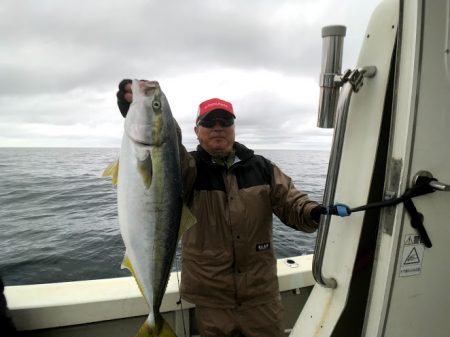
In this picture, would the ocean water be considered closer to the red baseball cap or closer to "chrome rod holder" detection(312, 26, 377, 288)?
the red baseball cap

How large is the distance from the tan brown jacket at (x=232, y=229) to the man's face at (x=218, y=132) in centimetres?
12

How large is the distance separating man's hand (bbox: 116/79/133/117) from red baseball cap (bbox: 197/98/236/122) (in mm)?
696

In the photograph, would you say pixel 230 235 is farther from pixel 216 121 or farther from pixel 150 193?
pixel 216 121

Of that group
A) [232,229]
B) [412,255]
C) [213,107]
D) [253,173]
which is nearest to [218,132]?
[213,107]

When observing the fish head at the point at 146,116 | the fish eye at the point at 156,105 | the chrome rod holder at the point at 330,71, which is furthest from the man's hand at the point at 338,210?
the fish eye at the point at 156,105

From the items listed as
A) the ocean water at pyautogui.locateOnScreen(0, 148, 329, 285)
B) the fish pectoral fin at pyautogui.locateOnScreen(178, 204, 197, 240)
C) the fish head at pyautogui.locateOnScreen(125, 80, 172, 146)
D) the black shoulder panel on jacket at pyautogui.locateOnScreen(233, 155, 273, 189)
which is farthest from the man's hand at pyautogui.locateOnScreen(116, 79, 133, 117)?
the ocean water at pyautogui.locateOnScreen(0, 148, 329, 285)

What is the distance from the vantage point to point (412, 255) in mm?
1509

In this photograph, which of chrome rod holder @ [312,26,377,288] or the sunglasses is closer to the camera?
chrome rod holder @ [312,26,377,288]

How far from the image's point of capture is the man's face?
2756 millimetres

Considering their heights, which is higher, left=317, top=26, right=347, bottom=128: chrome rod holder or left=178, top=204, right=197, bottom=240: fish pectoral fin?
left=317, top=26, right=347, bottom=128: chrome rod holder

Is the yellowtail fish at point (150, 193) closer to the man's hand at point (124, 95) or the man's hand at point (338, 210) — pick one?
the man's hand at point (124, 95)

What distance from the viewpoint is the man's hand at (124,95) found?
226cm

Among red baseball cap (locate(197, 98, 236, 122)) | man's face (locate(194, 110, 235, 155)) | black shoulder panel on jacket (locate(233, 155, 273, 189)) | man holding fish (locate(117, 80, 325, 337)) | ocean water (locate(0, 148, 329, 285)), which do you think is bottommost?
ocean water (locate(0, 148, 329, 285))

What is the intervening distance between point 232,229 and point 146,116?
1.12 meters
